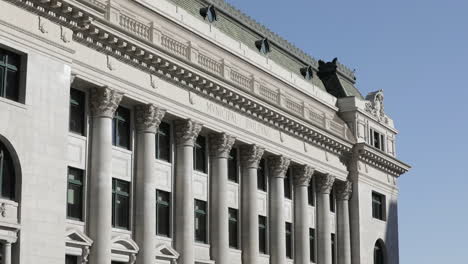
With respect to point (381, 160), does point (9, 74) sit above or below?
below

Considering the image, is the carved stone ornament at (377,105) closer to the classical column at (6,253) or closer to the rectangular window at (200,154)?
the rectangular window at (200,154)

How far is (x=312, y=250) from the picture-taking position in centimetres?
6606

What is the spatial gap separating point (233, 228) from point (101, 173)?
14.5 m

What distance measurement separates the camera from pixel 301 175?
64.5 m

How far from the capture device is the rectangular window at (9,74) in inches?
1516

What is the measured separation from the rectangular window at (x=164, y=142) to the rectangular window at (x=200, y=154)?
8.43ft

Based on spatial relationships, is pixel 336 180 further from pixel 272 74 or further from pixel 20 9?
pixel 20 9

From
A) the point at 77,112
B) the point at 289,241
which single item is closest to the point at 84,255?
the point at 77,112

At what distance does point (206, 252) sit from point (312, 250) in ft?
48.6

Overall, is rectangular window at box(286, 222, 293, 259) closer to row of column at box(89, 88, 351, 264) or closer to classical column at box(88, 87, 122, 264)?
row of column at box(89, 88, 351, 264)

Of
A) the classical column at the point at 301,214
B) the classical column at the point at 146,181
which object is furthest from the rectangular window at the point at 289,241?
the classical column at the point at 146,181

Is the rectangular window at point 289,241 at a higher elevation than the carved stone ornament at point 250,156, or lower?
lower

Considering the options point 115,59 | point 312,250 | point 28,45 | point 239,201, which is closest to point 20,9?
point 28,45

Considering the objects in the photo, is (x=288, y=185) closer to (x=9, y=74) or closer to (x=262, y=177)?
(x=262, y=177)
